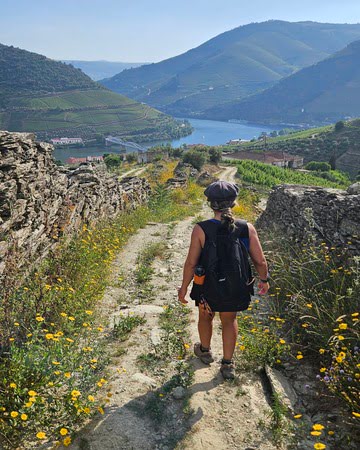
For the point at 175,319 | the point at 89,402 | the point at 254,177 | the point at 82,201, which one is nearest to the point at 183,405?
the point at 89,402

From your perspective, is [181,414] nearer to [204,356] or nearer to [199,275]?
[204,356]

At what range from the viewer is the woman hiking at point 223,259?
4.18 metres

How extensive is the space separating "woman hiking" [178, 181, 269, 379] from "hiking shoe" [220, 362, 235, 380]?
0.01 meters

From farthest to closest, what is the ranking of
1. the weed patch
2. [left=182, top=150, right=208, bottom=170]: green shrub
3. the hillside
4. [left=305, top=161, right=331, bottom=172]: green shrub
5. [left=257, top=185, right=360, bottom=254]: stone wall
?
the hillside < [left=305, top=161, right=331, bottom=172]: green shrub < [left=182, top=150, right=208, bottom=170]: green shrub < [left=257, top=185, right=360, bottom=254]: stone wall < the weed patch

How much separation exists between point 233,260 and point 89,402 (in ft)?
6.57

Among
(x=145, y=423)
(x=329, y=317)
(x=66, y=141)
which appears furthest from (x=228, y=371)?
(x=66, y=141)

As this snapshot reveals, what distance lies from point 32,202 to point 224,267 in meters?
4.93

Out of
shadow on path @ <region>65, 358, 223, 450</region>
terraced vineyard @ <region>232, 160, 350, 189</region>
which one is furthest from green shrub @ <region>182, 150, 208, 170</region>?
shadow on path @ <region>65, 358, 223, 450</region>

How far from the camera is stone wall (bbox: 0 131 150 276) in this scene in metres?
6.65

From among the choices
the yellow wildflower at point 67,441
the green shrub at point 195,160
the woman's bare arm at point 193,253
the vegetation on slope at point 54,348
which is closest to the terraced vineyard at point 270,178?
the green shrub at point 195,160

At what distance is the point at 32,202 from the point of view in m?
7.65

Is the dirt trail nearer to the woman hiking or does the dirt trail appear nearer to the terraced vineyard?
the woman hiking

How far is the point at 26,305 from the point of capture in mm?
4984

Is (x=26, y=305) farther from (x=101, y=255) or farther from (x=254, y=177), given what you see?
(x=254, y=177)
